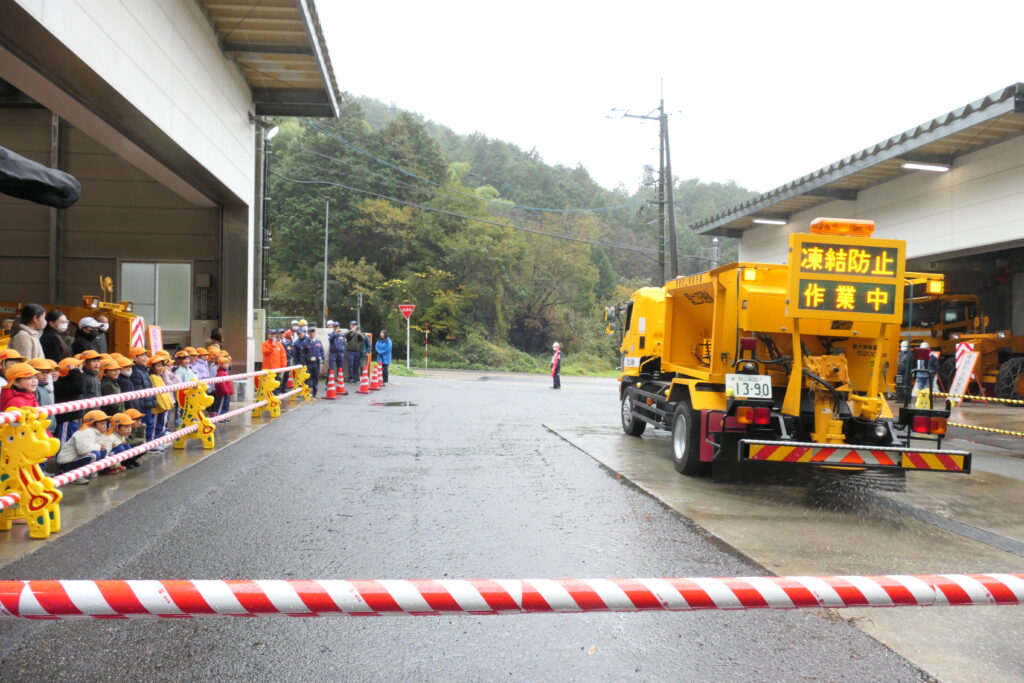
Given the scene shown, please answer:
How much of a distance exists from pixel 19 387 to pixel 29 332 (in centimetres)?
295

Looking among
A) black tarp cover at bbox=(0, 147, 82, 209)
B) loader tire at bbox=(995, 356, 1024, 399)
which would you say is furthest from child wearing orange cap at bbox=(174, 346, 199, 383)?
loader tire at bbox=(995, 356, 1024, 399)

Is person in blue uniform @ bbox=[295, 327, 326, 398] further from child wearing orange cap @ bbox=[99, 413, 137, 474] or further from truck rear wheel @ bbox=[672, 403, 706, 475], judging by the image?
truck rear wheel @ bbox=[672, 403, 706, 475]

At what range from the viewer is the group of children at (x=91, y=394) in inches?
243

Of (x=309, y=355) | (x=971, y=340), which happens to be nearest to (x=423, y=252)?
(x=309, y=355)

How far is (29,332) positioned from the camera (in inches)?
339

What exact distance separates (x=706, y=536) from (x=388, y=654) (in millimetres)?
3079

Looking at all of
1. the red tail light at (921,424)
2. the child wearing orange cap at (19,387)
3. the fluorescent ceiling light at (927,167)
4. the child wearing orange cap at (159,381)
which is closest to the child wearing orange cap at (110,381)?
the child wearing orange cap at (159,381)

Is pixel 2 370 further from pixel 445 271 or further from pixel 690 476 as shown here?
pixel 445 271

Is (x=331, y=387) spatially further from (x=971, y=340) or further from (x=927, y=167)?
(x=971, y=340)

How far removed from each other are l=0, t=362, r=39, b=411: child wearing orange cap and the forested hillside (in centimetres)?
4159

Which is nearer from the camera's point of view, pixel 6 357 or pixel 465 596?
pixel 465 596

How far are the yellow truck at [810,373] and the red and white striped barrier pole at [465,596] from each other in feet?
15.7

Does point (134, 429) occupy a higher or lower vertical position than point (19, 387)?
lower

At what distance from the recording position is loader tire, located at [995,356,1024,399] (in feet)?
56.8
